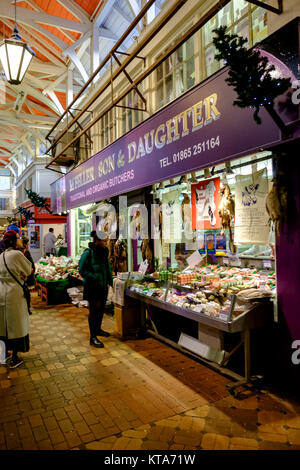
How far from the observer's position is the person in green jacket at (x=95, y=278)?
19.6 feet

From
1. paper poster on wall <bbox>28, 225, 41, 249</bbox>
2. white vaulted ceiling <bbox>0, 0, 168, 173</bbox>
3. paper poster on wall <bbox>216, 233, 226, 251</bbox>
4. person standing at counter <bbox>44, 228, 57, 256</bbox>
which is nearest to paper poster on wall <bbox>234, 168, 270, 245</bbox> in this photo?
paper poster on wall <bbox>216, 233, 226, 251</bbox>

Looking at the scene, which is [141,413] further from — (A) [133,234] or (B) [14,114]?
(B) [14,114]

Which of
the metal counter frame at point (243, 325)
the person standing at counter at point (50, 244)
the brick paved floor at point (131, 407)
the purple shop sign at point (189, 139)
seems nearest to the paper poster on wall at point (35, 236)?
the person standing at counter at point (50, 244)

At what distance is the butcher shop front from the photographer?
3852 mm

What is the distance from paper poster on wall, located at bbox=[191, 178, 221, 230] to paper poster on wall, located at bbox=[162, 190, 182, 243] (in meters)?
0.39

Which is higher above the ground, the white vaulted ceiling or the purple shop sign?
the white vaulted ceiling

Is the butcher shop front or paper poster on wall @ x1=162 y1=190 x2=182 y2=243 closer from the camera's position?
the butcher shop front

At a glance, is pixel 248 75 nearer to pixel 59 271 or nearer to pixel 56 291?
pixel 56 291

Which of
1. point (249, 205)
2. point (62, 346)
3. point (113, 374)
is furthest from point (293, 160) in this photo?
point (62, 346)

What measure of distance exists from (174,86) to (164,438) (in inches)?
243

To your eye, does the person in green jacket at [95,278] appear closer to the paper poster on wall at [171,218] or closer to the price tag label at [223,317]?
the paper poster on wall at [171,218]

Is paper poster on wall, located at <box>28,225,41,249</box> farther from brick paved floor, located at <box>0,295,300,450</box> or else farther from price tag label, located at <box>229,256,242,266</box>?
price tag label, located at <box>229,256,242,266</box>

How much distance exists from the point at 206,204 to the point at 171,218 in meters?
0.95

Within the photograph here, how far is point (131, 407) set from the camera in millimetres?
3730
